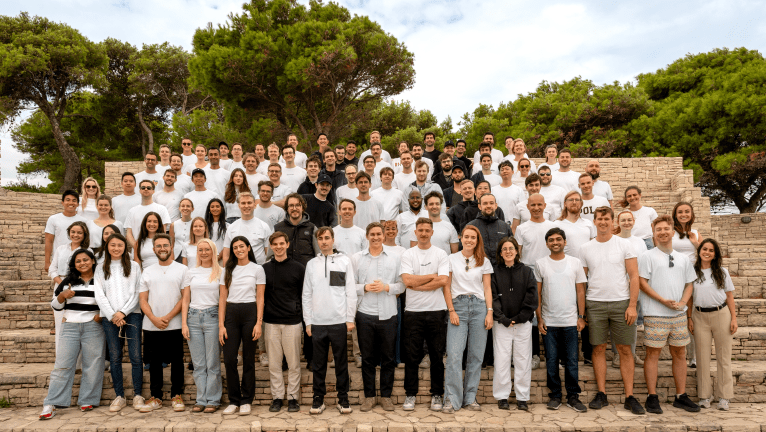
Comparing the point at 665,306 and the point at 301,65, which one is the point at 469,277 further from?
the point at 301,65

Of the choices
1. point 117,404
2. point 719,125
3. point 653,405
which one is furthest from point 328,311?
point 719,125

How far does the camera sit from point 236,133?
1605 cm

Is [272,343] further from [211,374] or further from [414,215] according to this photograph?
[414,215]

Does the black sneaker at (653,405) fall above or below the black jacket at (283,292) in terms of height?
below

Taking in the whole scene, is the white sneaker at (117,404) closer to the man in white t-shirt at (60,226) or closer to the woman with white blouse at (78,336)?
the woman with white blouse at (78,336)

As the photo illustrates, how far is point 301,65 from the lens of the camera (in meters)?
13.6

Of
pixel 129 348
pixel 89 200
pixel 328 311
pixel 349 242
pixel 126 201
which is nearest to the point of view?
pixel 328 311

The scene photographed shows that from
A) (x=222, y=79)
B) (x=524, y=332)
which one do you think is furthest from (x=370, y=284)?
(x=222, y=79)

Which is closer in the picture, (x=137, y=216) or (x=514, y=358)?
(x=514, y=358)

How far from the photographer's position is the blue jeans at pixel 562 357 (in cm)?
436

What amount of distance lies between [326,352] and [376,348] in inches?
20.5

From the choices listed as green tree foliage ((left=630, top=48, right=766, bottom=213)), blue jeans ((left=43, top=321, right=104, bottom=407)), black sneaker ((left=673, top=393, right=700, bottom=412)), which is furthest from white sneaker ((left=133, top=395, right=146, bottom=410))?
green tree foliage ((left=630, top=48, right=766, bottom=213))

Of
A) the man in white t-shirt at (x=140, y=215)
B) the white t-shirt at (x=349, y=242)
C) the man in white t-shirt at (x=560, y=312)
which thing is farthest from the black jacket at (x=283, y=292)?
the man in white t-shirt at (x=560, y=312)

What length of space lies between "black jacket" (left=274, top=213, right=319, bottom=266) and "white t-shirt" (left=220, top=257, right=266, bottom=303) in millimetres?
477
